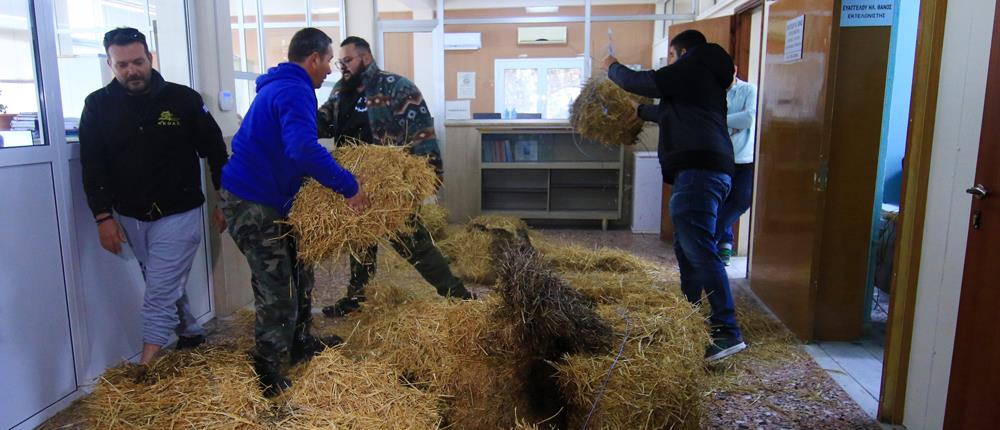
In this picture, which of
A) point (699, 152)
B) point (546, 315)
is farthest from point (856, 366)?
point (546, 315)

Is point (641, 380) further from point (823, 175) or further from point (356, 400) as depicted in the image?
point (823, 175)

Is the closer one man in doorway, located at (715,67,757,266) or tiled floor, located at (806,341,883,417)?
tiled floor, located at (806,341,883,417)

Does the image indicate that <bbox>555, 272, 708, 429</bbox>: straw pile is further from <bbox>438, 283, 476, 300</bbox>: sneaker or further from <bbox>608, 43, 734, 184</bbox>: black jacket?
<bbox>438, 283, 476, 300</bbox>: sneaker

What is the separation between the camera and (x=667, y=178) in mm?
3207

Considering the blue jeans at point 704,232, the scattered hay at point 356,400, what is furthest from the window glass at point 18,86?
the blue jeans at point 704,232

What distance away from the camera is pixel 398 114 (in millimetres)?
3404

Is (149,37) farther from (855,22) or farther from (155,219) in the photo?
(855,22)

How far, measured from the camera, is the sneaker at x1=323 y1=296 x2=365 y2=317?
385cm

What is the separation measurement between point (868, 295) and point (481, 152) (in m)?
4.36

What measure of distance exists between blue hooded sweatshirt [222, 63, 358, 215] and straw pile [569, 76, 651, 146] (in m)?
2.03

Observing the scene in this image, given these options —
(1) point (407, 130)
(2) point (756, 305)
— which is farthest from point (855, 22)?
(1) point (407, 130)

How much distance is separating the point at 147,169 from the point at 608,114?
8.61ft

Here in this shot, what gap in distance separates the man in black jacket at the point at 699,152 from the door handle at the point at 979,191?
1103 millimetres

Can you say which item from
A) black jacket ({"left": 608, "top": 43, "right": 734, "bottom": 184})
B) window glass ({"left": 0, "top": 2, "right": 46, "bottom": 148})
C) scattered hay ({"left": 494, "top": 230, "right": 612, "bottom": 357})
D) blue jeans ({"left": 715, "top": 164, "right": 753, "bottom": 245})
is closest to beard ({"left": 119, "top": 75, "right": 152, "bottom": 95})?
window glass ({"left": 0, "top": 2, "right": 46, "bottom": 148})
